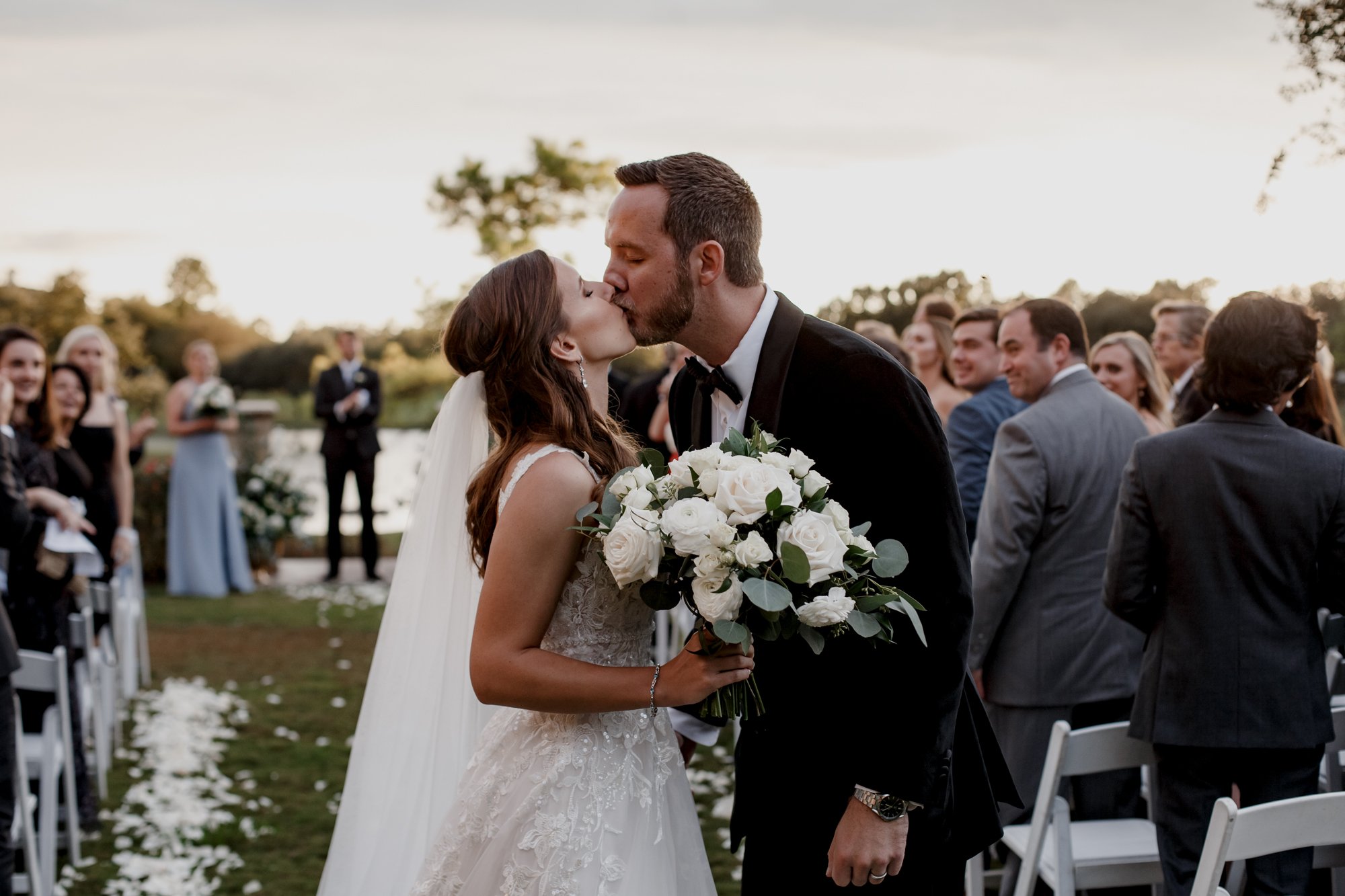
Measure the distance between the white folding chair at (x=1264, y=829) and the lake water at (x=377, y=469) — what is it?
430 inches

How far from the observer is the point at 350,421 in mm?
11969

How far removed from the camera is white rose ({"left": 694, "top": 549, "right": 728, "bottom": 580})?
1814mm

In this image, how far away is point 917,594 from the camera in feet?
7.21

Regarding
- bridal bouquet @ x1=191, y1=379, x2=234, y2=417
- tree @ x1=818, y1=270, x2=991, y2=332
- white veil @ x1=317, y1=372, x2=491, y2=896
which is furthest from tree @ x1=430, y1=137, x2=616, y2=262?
white veil @ x1=317, y1=372, x2=491, y2=896

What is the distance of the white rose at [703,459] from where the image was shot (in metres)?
1.93

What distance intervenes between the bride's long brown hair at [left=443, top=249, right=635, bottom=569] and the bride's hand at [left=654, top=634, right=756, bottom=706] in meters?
0.53

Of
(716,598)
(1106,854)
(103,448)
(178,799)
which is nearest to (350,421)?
(103,448)

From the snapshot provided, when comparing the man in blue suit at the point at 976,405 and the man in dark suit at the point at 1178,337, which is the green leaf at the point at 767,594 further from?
the man in dark suit at the point at 1178,337

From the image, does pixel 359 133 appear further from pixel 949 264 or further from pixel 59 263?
pixel 59 263

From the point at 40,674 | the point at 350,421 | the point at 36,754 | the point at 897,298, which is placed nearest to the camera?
the point at 40,674

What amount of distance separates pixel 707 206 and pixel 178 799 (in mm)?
4848

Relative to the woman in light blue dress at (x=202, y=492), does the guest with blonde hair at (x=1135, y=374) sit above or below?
above

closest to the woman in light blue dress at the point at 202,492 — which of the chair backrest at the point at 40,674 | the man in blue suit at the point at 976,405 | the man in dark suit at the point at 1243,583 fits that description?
the chair backrest at the point at 40,674

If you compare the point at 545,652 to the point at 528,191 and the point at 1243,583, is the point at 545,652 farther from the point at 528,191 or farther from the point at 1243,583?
the point at 528,191
